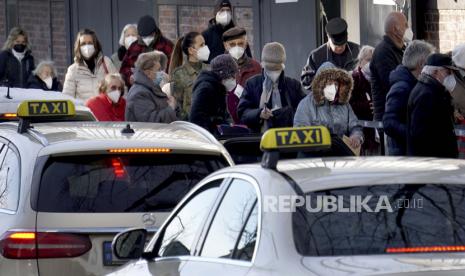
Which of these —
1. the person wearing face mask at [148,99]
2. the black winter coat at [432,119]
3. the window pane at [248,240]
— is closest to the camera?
the window pane at [248,240]

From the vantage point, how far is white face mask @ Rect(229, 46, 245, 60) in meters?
16.2

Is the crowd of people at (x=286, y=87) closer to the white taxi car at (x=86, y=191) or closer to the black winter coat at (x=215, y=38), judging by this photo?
the black winter coat at (x=215, y=38)

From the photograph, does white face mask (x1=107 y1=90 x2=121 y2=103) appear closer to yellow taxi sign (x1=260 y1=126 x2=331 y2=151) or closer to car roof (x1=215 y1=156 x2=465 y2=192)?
yellow taxi sign (x1=260 y1=126 x2=331 y2=151)

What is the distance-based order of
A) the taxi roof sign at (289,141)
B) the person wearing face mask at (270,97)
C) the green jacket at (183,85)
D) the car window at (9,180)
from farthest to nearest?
the green jacket at (183,85) → the person wearing face mask at (270,97) → the car window at (9,180) → the taxi roof sign at (289,141)

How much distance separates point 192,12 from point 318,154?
10.5 metres

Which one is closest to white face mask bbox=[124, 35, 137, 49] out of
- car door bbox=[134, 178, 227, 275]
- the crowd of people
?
the crowd of people

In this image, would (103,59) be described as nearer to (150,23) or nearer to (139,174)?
(150,23)

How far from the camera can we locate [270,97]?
1404 centimetres

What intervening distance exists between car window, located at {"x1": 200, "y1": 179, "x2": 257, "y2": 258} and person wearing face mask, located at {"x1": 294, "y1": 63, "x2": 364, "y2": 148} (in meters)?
6.32

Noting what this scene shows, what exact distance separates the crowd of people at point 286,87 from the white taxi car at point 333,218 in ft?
15.9

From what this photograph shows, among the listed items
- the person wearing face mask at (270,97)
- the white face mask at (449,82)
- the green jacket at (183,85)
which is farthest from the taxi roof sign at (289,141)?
the green jacket at (183,85)

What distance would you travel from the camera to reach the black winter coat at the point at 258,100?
14.0 m

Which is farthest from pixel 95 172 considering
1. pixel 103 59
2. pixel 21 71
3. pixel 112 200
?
pixel 21 71

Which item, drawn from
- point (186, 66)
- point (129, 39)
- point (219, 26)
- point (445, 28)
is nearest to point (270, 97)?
point (186, 66)
